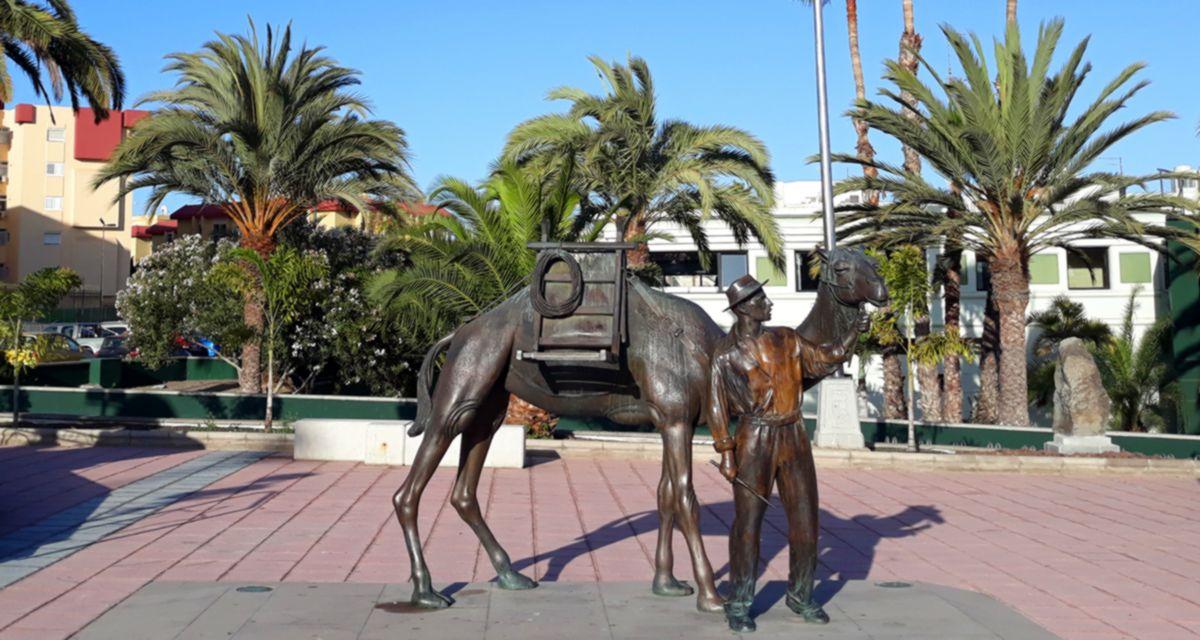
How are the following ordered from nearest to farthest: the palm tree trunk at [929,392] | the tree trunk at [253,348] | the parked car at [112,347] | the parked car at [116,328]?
the tree trunk at [253,348]
the palm tree trunk at [929,392]
the parked car at [112,347]
the parked car at [116,328]

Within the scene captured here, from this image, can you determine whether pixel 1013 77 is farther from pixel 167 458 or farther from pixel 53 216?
pixel 53 216

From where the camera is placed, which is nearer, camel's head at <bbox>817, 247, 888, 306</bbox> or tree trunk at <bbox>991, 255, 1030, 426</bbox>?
camel's head at <bbox>817, 247, 888, 306</bbox>

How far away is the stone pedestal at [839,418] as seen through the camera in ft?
53.3

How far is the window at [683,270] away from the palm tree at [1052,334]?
30.4ft

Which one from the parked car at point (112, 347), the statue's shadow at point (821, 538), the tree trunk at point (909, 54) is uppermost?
the tree trunk at point (909, 54)

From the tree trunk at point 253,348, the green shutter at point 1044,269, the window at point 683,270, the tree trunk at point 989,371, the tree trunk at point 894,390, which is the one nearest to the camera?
the tree trunk at point 253,348

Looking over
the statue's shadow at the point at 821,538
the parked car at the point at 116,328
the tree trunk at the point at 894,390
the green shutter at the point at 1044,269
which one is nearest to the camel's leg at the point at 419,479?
the statue's shadow at the point at 821,538

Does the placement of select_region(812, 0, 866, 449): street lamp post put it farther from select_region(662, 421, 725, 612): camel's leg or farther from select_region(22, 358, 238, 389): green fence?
select_region(22, 358, 238, 389): green fence

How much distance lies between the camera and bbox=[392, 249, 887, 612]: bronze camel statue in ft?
21.1

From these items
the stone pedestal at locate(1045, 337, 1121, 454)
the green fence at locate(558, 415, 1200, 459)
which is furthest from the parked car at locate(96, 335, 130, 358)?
the stone pedestal at locate(1045, 337, 1121, 454)

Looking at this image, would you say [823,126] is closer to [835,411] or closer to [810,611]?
[835,411]

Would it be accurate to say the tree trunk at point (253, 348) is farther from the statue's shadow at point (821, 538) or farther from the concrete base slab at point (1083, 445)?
the concrete base slab at point (1083, 445)

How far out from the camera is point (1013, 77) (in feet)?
61.9

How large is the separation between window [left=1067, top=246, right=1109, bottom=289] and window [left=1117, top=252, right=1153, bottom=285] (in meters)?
0.43
